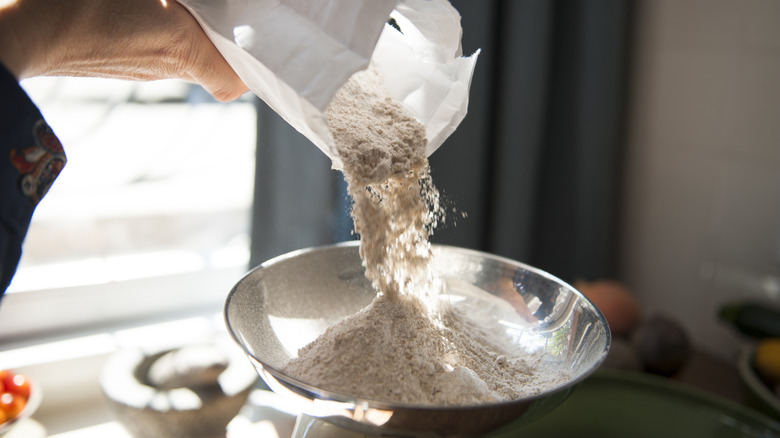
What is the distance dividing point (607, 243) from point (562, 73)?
0.37 m

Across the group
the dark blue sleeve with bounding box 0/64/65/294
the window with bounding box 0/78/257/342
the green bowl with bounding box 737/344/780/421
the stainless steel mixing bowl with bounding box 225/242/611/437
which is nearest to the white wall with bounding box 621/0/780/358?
the green bowl with bounding box 737/344/780/421

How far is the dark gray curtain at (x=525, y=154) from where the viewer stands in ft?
3.02

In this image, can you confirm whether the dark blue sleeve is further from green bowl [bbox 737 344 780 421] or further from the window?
green bowl [bbox 737 344 780 421]

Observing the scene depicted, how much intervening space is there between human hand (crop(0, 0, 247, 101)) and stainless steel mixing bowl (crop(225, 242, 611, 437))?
8.4 inches

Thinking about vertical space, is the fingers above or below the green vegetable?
above

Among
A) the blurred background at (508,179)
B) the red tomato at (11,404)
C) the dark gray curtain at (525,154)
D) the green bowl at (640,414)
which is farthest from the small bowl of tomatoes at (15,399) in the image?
the green bowl at (640,414)

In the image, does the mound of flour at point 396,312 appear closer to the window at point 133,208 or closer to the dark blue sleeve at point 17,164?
the dark blue sleeve at point 17,164

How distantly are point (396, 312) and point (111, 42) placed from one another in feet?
1.11

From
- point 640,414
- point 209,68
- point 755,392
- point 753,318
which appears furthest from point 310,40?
point 753,318

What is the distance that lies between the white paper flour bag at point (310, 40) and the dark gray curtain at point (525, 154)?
266 millimetres

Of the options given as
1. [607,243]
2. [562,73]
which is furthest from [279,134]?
[607,243]

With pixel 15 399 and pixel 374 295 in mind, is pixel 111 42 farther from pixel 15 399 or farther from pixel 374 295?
pixel 15 399

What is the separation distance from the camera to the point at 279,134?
0.90 meters

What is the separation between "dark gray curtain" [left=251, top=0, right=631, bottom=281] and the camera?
3.02ft
